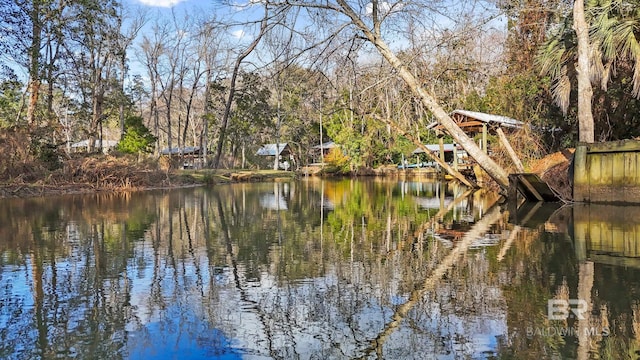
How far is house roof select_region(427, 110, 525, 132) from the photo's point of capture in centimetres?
2327

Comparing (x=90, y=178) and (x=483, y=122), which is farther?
(x=483, y=122)

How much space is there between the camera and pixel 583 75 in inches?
590

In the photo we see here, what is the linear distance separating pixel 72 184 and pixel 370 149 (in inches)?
1371

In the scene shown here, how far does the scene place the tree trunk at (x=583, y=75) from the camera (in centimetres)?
1485

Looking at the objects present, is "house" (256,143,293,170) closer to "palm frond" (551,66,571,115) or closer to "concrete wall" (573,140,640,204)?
"palm frond" (551,66,571,115)

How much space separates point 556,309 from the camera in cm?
436

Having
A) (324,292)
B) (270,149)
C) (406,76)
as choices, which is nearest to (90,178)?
(406,76)

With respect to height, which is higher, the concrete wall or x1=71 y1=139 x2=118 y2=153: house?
x1=71 y1=139 x2=118 y2=153: house

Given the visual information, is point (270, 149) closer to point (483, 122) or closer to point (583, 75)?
point (483, 122)

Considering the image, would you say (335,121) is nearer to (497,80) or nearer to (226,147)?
(226,147)

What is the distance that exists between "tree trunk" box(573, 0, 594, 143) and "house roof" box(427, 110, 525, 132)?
6661mm

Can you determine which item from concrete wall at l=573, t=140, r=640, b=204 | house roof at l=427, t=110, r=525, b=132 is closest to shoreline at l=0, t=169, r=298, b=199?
house roof at l=427, t=110, r=525, b=132

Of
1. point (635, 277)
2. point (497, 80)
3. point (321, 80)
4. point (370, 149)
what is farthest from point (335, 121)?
point (635, 277)

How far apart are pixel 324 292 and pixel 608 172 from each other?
35.9ft
